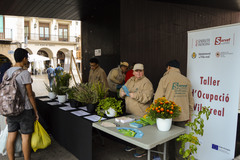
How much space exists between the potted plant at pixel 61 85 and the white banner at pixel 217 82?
212 cm

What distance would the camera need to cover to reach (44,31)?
2425cm

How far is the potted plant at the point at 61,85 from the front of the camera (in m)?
3.32

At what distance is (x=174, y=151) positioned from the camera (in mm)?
2602

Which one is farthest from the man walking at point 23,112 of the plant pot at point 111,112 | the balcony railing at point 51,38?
the balcony railing at point 51,38

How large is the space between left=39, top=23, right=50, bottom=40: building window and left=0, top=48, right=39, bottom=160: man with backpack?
77.6 feet

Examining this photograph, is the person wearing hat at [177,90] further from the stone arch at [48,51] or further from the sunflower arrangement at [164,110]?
the stone arch at [48,51]

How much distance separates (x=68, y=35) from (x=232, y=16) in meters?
22.1

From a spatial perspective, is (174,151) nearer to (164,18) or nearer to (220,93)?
(220,93)

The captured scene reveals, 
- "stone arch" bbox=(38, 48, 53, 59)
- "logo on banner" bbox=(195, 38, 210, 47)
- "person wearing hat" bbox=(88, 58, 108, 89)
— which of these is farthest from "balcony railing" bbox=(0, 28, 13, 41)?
"logo on banner" bbox=(195, 38, 210, 47)

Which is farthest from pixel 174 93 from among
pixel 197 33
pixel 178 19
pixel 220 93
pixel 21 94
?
pixel 178 19

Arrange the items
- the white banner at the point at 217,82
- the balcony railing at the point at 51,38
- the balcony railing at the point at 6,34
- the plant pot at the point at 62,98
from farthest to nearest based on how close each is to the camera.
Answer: the balcony railing at the point at 51,38
the balcony railing at the point at 6,34
the plant pot at the point at 62,98
the white banner at the point at 217,82

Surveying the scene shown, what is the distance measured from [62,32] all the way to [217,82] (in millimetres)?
25289

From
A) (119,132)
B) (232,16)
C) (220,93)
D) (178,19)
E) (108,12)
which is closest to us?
(119,132)

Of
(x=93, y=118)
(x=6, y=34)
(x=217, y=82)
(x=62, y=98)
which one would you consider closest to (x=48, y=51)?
(x=6, y=34)
